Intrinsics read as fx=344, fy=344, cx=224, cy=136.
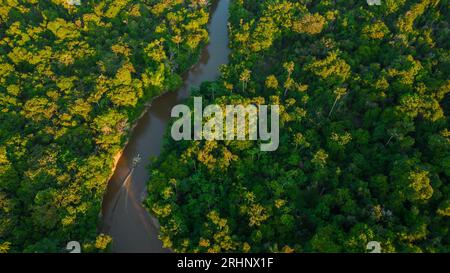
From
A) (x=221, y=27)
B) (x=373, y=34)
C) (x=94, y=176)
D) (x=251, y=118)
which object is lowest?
(x=94, y=176)

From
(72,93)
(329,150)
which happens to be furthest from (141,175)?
(329,150)

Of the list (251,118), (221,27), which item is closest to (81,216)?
(251,118)

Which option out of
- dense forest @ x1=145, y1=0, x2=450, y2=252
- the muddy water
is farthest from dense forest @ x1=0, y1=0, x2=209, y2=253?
dense forest @ x1=145, y1=0, x2=450, y2=252

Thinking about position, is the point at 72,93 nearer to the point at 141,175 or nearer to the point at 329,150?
the point at 141,175

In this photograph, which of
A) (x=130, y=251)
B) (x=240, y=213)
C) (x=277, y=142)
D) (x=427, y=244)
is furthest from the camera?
(x=277, y=142)

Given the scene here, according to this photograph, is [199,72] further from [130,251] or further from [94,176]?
[130,251]

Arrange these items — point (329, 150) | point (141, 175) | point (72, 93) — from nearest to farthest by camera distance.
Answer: point (329, 150)
point (141, 175)
point (72, 93)

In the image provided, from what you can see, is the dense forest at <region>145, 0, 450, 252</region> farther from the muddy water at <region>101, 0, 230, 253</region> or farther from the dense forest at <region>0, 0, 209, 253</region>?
the dense forest at <region>0, 0, 209, 253</region>
